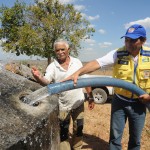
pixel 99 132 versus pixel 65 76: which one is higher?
pixel 65 76

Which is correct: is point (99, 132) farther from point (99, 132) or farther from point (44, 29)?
point (44, 29)

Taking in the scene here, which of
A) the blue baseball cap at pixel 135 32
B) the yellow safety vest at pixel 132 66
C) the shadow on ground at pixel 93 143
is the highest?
the blue baseball cap at pixel 135 32

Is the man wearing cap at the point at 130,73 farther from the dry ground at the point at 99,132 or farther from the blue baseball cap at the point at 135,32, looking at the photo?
the dry ground at the point at 99,132

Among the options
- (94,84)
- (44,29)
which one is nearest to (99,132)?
(94,84)

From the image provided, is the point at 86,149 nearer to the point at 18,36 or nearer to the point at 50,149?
the point at 50,149

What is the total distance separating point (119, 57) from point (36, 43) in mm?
24944

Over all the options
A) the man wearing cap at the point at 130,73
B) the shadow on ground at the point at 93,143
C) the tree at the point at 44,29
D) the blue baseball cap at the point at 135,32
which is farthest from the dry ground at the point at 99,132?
the tree at the point at 44,29

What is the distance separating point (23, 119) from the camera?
2125 mm

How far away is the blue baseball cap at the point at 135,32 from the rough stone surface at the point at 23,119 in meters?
1.23

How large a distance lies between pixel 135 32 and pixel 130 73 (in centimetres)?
54

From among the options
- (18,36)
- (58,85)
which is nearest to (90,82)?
(58,85)

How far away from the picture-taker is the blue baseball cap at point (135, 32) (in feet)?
11.3

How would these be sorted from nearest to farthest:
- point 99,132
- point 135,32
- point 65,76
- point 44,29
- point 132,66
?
point 135,32 → point 132,66 → point 65,76 → point 99,132 → point 44,29

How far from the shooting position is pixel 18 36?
97.5 ft
